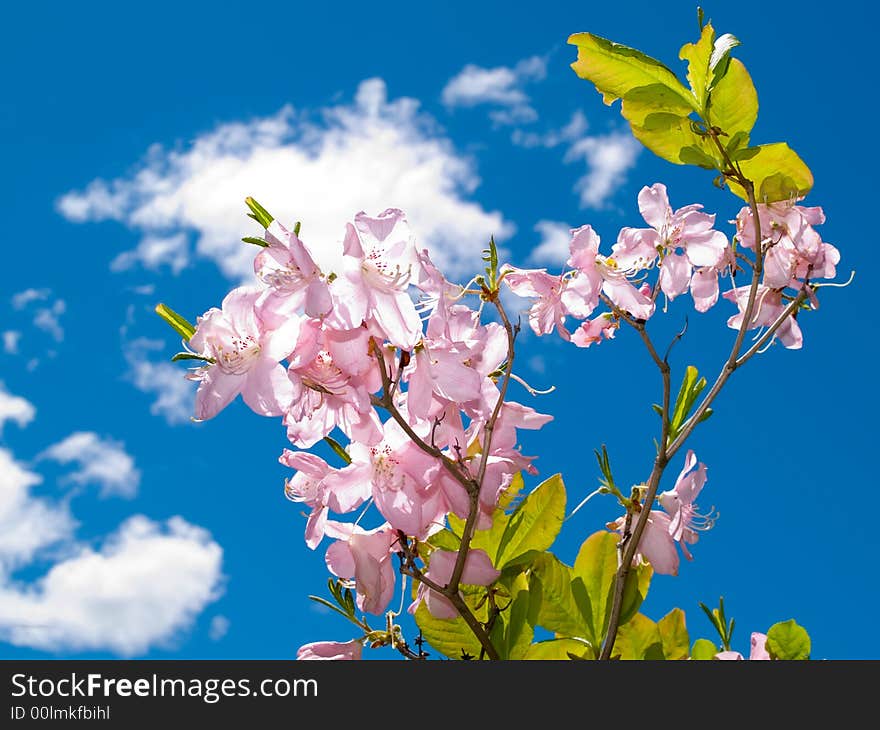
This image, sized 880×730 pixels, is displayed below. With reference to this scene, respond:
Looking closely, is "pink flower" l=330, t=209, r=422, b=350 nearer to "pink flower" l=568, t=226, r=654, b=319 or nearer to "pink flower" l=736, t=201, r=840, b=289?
"pink flower" l=568, t=226, r=654, b=319

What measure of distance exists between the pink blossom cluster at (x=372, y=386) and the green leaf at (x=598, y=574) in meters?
0.22

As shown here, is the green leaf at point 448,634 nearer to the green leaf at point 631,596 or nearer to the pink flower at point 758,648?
the green leaf at point 631,596

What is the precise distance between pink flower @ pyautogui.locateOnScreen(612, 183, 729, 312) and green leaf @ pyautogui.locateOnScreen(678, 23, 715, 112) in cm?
19

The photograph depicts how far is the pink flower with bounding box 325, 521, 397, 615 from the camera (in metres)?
1.41

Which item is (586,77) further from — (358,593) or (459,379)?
(358,593)

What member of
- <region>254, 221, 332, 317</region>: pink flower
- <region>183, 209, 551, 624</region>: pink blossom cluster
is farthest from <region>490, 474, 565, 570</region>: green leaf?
<region>254, 221, 332, 317</region>: pink flower

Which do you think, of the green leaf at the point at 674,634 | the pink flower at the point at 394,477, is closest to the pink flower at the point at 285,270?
the pink flower at the point at 394,477

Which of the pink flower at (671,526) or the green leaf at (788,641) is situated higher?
the pink flower at (671,526)

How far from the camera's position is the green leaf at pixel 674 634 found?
1.71 metres

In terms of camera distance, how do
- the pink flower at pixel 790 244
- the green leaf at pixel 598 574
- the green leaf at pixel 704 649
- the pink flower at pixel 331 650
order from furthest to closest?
1. the pink flower at pixel 790 244
2. the green leaf at pixel 704 649
3. the green leaf at pixel 598 574
4. the pink flower at pixel 331 650

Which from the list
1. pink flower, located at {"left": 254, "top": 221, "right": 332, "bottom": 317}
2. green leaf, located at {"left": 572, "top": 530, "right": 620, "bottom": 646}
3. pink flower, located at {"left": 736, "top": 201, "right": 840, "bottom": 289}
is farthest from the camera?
pink flower, located at {"left": 736, "top": 201, "right": 840, "bottom": 289}

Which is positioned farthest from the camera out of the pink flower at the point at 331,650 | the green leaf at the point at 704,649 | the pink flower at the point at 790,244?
the pink flower at the point at 790,244

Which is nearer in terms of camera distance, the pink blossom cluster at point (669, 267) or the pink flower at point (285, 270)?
the pink flower at point (285, 270)

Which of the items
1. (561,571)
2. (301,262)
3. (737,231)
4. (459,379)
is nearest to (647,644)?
(561,571)
